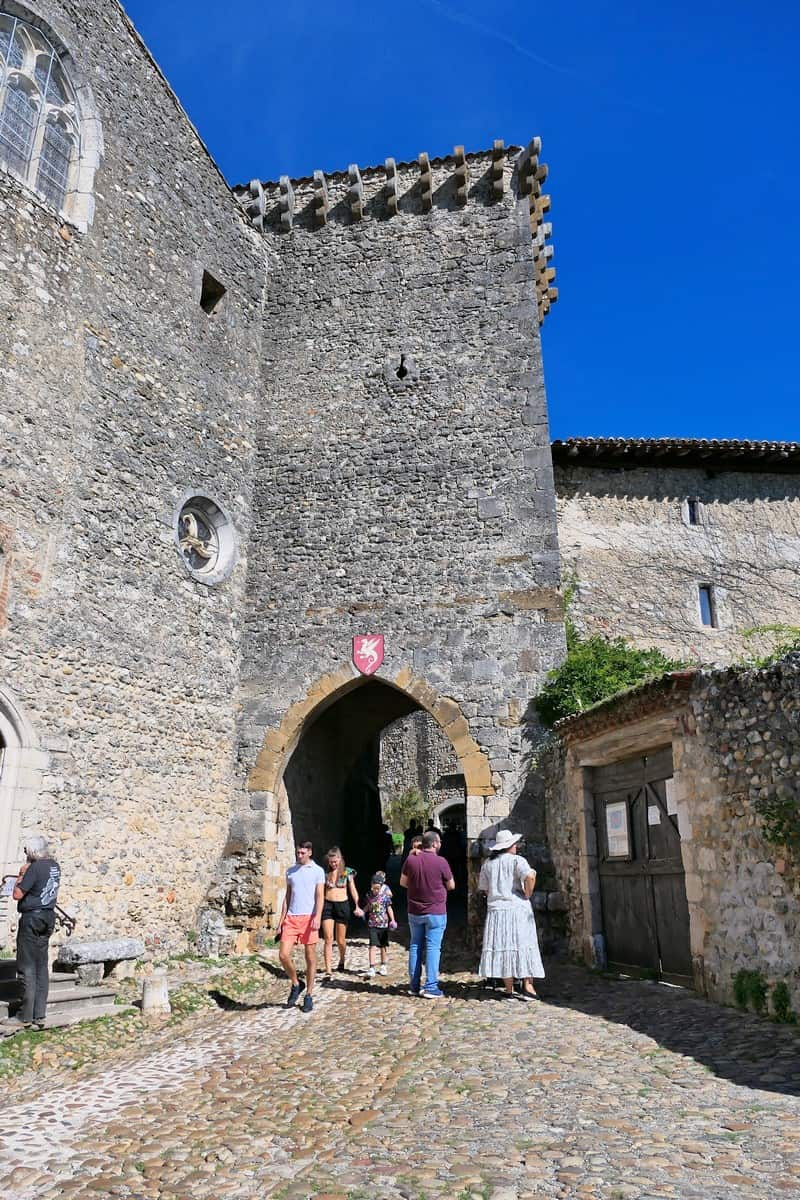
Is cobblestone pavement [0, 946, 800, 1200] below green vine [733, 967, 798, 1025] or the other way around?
below

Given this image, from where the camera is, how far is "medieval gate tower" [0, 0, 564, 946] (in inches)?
338

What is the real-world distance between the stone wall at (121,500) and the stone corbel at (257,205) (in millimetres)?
1625

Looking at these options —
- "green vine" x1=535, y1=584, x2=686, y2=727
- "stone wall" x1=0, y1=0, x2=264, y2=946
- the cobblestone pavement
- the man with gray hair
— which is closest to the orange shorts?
the cobblestone pavement

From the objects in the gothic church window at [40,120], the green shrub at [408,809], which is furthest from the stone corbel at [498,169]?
the green shrub at [408,809]

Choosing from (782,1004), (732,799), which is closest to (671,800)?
(732,799)

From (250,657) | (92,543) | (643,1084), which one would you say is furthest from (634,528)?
(643,1084)

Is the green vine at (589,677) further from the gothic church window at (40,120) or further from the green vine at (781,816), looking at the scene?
the gothic church window at (40,120)

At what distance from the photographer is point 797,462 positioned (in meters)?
15.8

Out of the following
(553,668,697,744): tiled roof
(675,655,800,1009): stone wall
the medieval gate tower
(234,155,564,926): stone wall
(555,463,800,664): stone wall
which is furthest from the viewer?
(555,463,800,664): stone wall

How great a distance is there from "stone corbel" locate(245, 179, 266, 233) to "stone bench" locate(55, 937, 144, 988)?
11.6 m

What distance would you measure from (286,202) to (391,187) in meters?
1.82

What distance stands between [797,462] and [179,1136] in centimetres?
1578

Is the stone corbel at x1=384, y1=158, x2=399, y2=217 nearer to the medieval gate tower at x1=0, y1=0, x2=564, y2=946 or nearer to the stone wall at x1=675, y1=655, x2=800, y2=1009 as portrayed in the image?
the medieval gate tower at x1=0, y1=0, x2=564, y2=946

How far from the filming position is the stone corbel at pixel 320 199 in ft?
44.8
